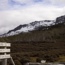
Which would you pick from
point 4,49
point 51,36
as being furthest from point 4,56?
point 51,36

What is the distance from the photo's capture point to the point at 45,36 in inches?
6334

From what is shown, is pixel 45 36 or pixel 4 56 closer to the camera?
pixel 4 56

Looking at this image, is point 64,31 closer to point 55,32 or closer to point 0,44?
point 55,32

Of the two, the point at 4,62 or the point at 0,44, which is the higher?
the point at 0,44

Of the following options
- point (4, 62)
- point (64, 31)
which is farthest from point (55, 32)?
point (4, 62)

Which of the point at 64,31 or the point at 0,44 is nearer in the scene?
the point at 0,44

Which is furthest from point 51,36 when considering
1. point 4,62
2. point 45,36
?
point 4,62

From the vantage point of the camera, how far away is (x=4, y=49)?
30.0ft

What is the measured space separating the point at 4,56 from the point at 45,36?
499 feet

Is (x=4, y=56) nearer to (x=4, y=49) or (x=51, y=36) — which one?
(x=4, y=49)

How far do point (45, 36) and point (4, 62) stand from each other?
498 ft

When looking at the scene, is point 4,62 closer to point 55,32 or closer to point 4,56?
point 4,56

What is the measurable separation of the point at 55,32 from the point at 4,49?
15797 centimetres

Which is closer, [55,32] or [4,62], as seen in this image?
[4,62]
